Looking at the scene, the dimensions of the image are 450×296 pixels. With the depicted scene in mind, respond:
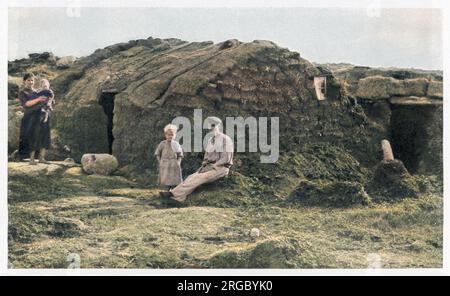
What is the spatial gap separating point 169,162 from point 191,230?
1.18 m

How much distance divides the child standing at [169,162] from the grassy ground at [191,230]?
9.1 inches

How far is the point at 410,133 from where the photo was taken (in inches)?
666

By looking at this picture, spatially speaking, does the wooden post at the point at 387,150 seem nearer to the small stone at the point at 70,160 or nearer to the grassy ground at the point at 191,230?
the grassy ground at the point at 191,230

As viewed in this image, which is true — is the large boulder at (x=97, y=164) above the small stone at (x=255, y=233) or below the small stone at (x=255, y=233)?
above

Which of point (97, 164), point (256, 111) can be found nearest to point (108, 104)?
point (97, 164)

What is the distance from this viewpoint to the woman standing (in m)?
16.5

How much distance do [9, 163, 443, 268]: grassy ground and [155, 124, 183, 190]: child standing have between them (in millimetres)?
231

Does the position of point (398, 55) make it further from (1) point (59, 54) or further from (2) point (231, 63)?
(1) point (59, 54)

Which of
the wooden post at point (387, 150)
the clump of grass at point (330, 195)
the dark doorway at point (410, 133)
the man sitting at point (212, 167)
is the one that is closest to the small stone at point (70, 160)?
the man sitting at point (212, 167)

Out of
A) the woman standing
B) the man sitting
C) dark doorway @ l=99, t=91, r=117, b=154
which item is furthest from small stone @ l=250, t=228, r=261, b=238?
the woman standing

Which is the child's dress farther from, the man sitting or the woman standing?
the woman standing

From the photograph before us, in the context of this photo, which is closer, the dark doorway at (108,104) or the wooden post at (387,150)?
the wooden post at (387,150)

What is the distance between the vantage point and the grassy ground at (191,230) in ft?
50.3

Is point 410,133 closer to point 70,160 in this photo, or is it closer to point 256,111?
point 256,111
